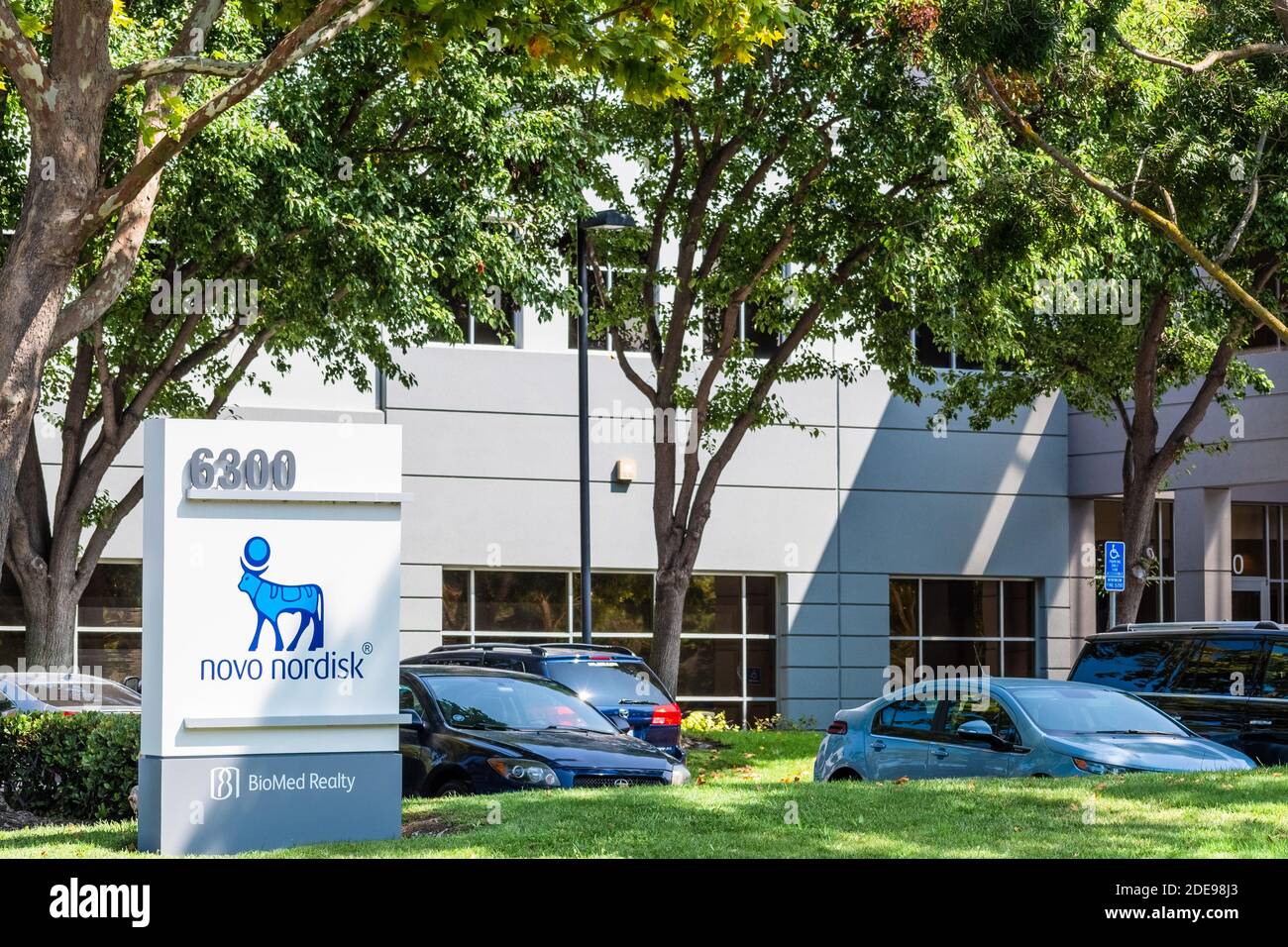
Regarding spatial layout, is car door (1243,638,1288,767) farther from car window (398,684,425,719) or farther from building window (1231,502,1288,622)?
building window (1231,502,1288,622)

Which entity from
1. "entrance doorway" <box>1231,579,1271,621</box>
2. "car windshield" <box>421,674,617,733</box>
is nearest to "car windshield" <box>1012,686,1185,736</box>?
"car windshield" <box>421,674,617,733</box>

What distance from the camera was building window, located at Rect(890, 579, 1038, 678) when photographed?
30953 millimetres

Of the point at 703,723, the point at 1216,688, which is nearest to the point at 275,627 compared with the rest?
the point at 1216,688

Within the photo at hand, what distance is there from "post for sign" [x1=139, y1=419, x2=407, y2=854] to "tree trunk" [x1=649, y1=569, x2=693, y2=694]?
36.9 ft

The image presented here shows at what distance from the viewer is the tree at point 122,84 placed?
11.1 m

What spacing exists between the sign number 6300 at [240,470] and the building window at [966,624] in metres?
21.6

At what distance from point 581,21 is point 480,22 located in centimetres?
96

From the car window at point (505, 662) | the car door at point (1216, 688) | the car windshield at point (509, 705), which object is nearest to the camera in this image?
the car windshield at point (509, 705)

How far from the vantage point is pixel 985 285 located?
19875mm

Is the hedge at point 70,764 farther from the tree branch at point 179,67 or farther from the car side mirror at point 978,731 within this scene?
the car side mirror at point 978,731

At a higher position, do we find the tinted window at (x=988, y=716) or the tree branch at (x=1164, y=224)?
the tree branch at (x=1164, y=224)

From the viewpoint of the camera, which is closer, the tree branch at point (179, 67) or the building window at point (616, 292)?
the tree branch at point (179, 67)

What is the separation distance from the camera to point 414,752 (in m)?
13.7

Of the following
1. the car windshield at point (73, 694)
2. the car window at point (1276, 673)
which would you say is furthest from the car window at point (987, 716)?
the car windshield at point (73, 694)
